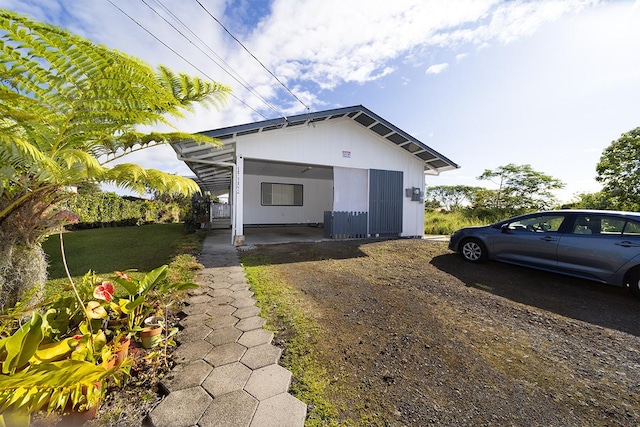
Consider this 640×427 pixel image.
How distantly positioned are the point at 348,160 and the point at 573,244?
20.2 feet

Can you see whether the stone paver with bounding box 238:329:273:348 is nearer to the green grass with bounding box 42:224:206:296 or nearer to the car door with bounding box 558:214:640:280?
the green grass with bounding box 42:224:206:296

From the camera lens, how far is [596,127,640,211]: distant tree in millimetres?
11188

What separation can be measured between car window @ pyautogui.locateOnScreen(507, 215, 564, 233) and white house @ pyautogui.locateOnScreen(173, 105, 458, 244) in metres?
4.51

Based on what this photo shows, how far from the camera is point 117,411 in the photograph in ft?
5.17

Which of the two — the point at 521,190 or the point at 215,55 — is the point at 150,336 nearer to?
the point at 215,55

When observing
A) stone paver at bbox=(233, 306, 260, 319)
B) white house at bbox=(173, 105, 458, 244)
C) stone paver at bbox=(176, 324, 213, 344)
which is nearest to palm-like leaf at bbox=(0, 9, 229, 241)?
stone paver at bbox=(176, 324, 213, 344)

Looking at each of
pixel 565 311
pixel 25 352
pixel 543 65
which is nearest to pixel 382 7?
pixel 543 65

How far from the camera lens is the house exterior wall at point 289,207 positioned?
13383 millimetres

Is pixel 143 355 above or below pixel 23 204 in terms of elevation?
below

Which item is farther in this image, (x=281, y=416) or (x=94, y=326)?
(x=94, y=326)

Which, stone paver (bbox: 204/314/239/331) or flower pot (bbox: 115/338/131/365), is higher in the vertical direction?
flower pot (bbox: 115/338/131/365)

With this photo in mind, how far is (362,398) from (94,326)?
2.25 meters

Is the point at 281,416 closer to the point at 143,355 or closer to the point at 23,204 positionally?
the point at 143,355

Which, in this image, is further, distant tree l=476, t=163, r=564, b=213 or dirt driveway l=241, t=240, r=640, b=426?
distant tree l=476, t=163, r=564, b=213
